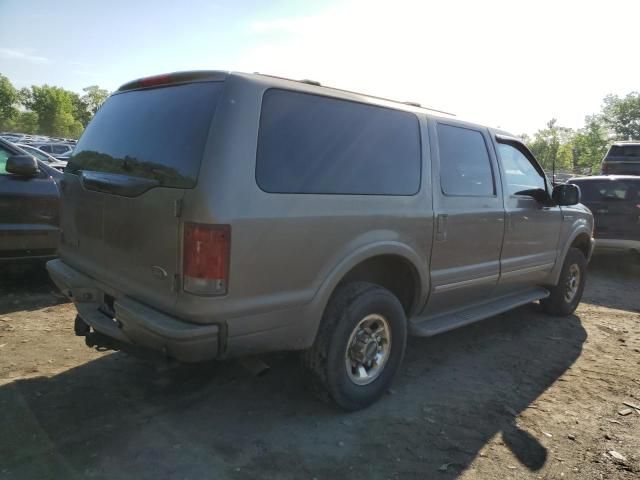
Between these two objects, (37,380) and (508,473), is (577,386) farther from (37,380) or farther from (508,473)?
(37,380)

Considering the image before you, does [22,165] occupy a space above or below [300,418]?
above

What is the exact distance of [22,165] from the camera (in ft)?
16.3

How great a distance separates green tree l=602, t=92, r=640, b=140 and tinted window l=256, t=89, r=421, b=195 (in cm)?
7477

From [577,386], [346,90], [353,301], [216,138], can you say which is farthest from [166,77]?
[577,386]

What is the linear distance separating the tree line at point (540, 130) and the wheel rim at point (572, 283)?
21510mm

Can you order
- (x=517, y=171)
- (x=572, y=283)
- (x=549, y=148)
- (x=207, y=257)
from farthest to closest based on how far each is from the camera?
1. (x=549, y=148)
2. (x=572, y=283)
3. (x=517, y=171)
4. (x=207, y=257)

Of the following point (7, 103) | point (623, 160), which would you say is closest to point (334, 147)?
point (623, 160)

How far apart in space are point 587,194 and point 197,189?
8011 mm

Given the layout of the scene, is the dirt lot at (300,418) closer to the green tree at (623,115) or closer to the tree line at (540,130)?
the tree line at (540,130)

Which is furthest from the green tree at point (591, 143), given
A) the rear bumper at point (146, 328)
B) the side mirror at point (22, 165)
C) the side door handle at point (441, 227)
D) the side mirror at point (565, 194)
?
the rear bumper at point (146, 328)

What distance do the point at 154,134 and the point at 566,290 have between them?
15.5ft

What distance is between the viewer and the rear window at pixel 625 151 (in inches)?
536

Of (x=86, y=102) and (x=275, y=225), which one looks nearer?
(x=275, y=225)

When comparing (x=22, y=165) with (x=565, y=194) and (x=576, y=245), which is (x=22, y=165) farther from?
(x=576, y=245)
